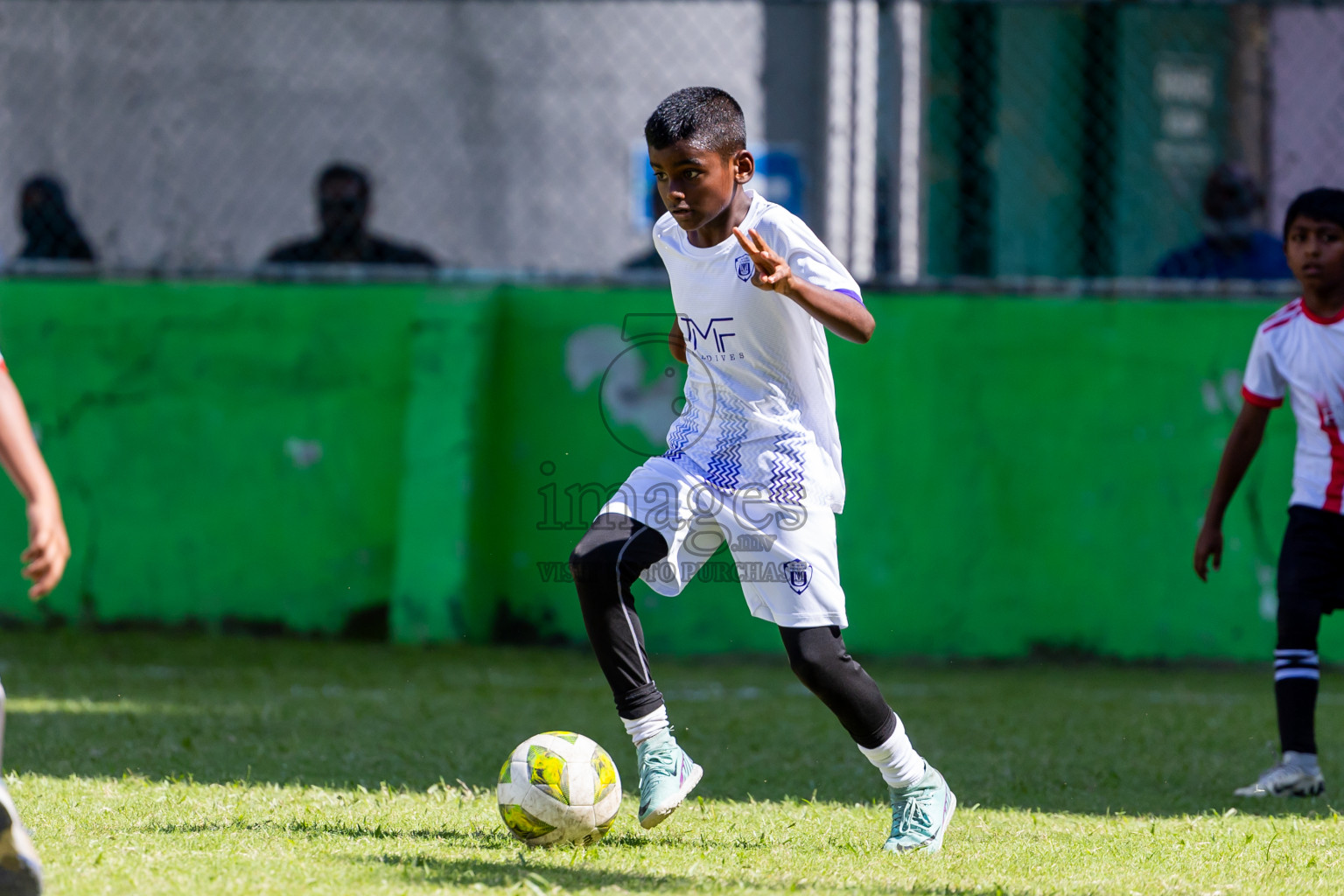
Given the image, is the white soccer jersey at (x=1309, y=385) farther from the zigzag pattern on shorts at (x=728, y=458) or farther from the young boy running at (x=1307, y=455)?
the zigzag pattern on shorts at (x=728, y=458)

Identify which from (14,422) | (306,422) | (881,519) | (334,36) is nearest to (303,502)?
(306,422)

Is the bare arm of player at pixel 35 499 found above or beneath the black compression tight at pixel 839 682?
above

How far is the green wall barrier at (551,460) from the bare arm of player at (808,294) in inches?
152

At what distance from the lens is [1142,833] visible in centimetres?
403

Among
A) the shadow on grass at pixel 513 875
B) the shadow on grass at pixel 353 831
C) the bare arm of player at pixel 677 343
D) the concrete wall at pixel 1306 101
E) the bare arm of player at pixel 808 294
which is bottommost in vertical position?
the shadow on grass at pixel 353 831

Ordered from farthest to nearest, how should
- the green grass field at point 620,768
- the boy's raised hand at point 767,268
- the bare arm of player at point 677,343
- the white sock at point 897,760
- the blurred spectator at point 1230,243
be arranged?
1. the blurred spectator at point 1230,243
2. the bare arm of player at point 677,343
3. the white sock at point 897,760
4. the boy's raised hand at point 767,268
5. the green grass field at point 620,768

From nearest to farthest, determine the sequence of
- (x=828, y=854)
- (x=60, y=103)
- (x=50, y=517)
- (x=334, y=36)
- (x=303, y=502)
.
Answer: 1. (x=50, y=517)
2. (x=828, y=854)
3. (x=303, y=502)
4. (x=60, y=103)
5. (x=334, y=36)

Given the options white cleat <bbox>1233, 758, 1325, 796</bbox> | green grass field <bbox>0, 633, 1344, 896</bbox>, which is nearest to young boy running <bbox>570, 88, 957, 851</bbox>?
green grass field <bbox>0, 633, 1344, 896</bbox>

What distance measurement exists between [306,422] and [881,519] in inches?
114

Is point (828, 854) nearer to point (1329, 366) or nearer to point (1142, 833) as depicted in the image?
point (1142, 833)

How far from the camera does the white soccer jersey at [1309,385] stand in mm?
4887

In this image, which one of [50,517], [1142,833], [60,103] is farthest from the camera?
[60,103]

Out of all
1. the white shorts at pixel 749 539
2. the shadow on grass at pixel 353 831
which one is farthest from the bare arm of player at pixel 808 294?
the shadow on grass at pixel 353 831

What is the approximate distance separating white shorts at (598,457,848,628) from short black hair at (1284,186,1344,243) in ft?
6.67
